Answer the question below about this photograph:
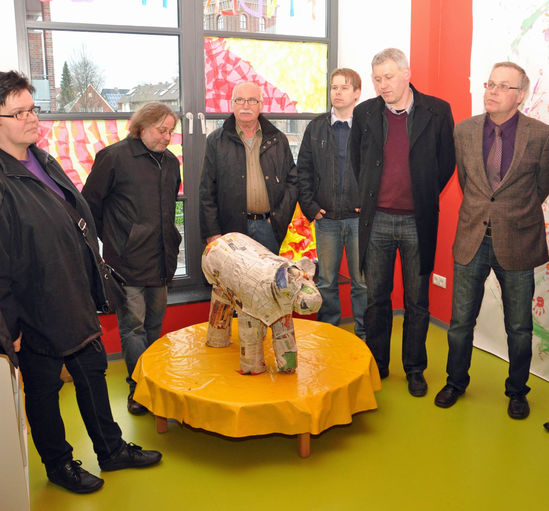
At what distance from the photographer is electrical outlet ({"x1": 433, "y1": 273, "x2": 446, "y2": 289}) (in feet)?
15.0

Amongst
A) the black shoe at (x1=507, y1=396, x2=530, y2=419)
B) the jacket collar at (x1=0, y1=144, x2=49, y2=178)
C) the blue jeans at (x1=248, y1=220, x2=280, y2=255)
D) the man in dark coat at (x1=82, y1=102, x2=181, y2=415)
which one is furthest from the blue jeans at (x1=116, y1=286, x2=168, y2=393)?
the black shoe at (x1=507, y1=396, x2=530, y2=419)

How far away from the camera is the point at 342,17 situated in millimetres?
4844

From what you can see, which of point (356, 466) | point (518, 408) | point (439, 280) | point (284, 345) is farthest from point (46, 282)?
point (439, 280)

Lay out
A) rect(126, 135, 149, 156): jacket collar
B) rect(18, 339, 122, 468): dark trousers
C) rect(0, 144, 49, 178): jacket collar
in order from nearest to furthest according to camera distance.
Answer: rect(0, 144, 49, 178): jacket collar < rect(18, 339, 122, 468): dark trousers < rect(126, 135, 149, 156): jacket collar

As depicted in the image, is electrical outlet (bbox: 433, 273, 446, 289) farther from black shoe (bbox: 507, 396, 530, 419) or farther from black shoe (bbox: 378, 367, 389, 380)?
black shoe (bbox: 507, 396, 530, 419)

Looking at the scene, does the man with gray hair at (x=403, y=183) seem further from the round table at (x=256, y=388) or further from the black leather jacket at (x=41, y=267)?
the black leather jacket at (x=41, y=267)

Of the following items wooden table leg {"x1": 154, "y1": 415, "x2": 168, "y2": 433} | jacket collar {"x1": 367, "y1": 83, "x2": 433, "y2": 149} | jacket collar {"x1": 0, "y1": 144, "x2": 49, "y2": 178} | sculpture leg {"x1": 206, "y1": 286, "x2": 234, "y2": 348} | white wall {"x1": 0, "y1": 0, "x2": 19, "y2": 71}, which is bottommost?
wooden table leg {"x1": 154, "y1": 415, "x2": 168, "y2": 433}

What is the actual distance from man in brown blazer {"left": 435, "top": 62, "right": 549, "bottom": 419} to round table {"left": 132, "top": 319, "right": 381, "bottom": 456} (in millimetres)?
754

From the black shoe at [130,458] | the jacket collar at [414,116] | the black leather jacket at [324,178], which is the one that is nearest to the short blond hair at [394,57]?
the jacket collar at [414,116]

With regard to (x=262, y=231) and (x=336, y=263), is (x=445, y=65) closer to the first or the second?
(x=336, y=263)

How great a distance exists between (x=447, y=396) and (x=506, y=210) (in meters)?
1.10

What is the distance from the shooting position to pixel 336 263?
4.05 meters

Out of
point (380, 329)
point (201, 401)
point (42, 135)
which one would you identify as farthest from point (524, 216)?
point (42, 135)

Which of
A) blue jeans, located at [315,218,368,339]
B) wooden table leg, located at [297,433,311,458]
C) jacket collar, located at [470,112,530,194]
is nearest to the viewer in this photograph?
wooden table leg, located at [297,433,311,458]
